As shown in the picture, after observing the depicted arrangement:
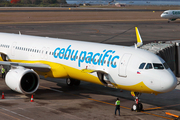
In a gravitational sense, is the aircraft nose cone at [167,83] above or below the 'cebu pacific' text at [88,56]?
below

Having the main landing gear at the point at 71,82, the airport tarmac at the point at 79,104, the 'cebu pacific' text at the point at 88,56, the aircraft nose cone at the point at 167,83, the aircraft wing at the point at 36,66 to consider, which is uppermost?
the 'cebu pacific' text at the point at 88,56

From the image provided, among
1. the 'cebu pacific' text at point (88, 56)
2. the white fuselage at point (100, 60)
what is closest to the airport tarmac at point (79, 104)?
the white fuselage at point (100, 60)

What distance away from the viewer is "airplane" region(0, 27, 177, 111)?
22.1 m

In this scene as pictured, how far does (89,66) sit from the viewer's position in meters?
25.6

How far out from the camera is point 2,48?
3419 centimetres

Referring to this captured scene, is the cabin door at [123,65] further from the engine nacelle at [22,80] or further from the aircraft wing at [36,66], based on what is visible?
the aircraft wing at [36,66]

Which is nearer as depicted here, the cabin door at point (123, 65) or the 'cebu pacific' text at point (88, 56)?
the cabin door at point (123, 65)

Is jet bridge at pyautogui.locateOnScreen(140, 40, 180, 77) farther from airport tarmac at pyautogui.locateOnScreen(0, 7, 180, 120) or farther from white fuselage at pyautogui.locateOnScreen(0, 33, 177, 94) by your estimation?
white fuselage at pyautogui.locateOnScreen(0, 33, 177, 94)

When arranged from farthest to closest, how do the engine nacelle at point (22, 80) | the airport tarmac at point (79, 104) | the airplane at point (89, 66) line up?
the engine nacelle at point (22, 80)
the airplane at point (89, 66)
the airport tarmac at point (79, 104)

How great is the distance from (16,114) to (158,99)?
12586 mm

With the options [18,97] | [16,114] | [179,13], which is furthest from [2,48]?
[179,13]

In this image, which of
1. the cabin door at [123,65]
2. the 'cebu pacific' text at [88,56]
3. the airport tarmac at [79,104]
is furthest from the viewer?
the 'cebu pacific' text at [88,56]

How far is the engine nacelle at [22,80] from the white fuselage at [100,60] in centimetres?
292

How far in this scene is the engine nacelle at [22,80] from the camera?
1008 inches
